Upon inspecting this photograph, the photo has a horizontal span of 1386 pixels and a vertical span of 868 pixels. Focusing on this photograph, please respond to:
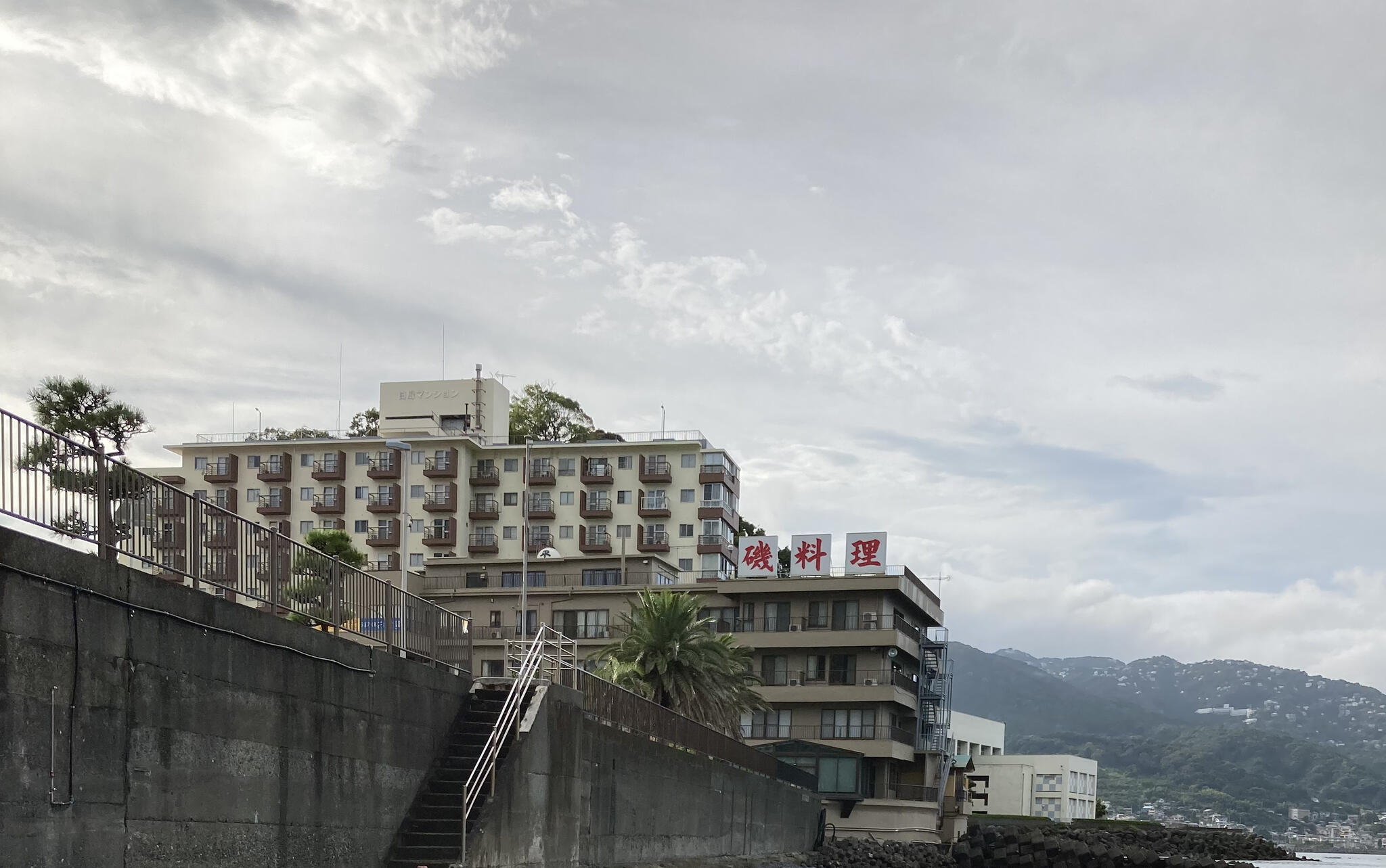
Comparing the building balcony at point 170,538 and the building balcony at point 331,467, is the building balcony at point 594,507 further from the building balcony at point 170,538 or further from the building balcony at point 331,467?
the building balcony at point 170,538

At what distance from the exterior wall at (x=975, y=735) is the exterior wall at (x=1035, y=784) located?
2.36 m

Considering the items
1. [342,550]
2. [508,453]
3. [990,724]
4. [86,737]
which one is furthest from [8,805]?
[990,724]

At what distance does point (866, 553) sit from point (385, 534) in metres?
48.8

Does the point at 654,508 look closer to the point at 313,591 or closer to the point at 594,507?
the point at 594,507

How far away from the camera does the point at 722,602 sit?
85.8 m

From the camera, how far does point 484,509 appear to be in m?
122

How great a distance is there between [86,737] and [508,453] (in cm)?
A: 10544

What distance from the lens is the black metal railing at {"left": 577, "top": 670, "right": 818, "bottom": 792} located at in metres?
35.0

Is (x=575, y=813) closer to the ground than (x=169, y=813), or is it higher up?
closer to the ground

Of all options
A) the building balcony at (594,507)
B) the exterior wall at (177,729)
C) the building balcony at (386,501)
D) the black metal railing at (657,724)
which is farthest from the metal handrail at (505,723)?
the building balcony at (386,501)

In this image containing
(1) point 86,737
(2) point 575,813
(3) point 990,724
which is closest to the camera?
(1) point 86,737

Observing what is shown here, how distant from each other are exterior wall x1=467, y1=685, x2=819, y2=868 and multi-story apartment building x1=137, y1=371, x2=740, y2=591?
216ft

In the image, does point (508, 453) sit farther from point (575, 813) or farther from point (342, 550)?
point (575, 813)

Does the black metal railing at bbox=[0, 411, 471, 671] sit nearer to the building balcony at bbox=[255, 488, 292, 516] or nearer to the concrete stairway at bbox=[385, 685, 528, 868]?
the concrete stairway at bbox=[385, 685, 528, 868]
